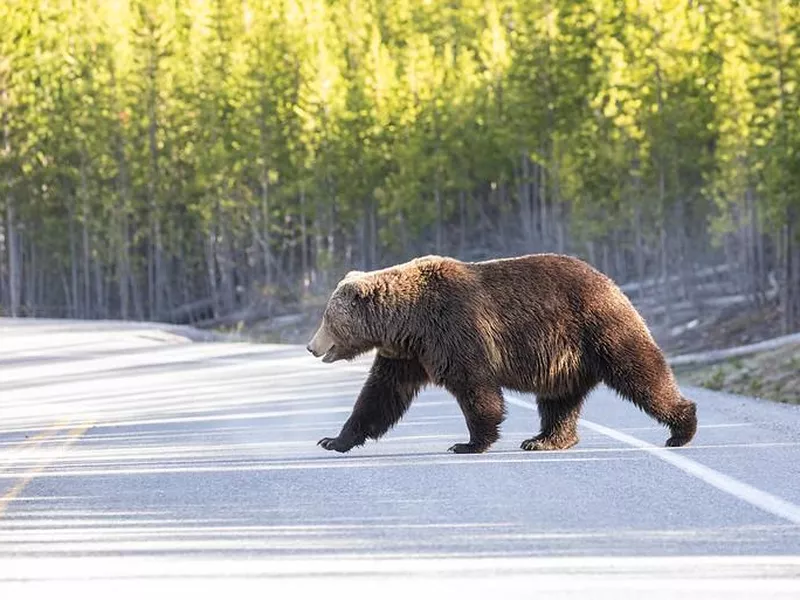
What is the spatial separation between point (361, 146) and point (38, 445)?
5733 cm

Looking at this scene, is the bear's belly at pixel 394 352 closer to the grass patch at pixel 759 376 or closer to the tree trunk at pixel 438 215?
the grass patch at pixel 759 376

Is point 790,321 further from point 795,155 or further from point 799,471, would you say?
point 799,471

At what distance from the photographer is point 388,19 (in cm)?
9662

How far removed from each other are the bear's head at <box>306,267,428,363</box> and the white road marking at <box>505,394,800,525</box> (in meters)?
1.71

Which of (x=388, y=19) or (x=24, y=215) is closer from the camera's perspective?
(x=24, y=215)

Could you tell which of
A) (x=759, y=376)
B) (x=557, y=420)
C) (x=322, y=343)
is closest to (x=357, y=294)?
(x=322, y=343)

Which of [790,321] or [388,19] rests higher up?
[388,19]

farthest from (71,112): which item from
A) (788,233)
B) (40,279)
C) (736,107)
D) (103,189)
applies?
(788,233)

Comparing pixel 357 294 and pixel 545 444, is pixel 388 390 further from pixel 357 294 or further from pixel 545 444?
pixel 545 444

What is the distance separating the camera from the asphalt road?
6117 mm

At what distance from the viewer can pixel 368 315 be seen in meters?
10.6

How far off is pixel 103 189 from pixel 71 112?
3.79m

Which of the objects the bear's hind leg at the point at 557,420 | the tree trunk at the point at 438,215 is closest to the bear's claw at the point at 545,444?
the bear's hind leg at the point at 557,420

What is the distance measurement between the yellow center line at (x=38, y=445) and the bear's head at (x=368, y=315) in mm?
1859
